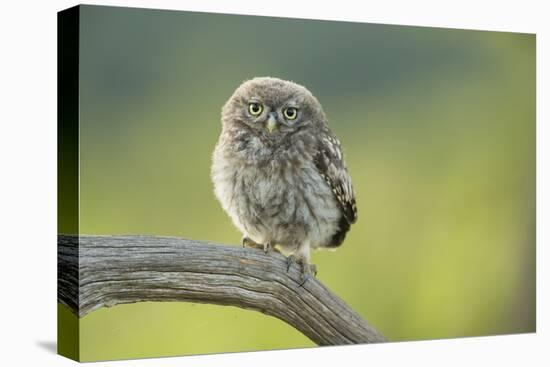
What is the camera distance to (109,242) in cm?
548

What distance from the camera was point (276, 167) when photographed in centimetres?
589

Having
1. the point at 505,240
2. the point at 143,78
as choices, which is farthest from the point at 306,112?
the point at 505,240

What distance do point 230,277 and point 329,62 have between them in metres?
1.63

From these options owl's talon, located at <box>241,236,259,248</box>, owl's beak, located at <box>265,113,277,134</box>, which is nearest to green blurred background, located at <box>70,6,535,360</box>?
owl's talon, located at <box>241,236,259,248</box>

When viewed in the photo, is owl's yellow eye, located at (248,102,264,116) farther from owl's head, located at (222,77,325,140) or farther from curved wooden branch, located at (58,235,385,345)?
curved wooden branch, located at (58,235,385,345)

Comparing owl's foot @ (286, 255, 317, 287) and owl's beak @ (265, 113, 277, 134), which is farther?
owl's foot @ (286, 255, 317, 287)

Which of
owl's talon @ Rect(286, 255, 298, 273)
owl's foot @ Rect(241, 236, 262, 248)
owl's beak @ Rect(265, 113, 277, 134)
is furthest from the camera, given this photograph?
owl's foot @ Rect(241, 236, 262, 248)

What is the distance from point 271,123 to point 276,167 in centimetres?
29

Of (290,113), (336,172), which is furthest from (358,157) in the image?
(290,113)

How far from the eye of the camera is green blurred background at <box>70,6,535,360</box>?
18.1 feet

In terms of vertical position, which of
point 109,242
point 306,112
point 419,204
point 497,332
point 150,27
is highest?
point 150,27

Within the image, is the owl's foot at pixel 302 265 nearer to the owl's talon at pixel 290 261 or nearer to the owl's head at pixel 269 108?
the owl's talon at pixel 290 261

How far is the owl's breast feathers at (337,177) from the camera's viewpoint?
6027 millimetres

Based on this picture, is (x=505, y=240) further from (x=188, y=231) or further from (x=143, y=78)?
(x=143, y=78)
